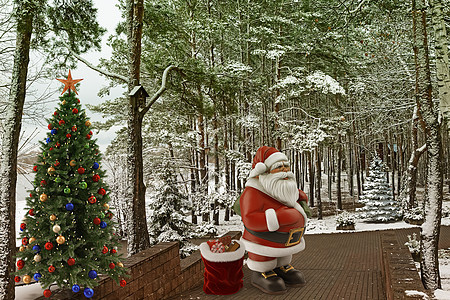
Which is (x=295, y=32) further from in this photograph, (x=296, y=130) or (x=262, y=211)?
(x=262, y=211)

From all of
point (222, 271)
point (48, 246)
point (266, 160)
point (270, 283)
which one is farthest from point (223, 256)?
point (48, 246)

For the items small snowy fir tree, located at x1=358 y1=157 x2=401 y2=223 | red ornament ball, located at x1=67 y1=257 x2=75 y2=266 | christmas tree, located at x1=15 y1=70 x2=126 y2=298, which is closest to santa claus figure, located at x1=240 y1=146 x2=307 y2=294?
christmas tree, located at x1=15 y1=70 x2=126 y2=298

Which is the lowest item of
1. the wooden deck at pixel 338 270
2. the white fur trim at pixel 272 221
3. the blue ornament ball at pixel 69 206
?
the wooden deck at pixel 338 270

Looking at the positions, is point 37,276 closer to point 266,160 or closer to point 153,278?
point 153,278

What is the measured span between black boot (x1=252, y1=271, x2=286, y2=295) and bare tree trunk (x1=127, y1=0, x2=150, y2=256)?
2719 millimetres

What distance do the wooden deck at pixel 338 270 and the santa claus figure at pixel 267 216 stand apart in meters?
0.41

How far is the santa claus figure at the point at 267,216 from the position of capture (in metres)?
5.46

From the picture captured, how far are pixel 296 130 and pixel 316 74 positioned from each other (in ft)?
8.79

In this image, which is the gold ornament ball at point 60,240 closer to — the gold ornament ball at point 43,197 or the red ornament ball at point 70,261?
the red ornament ball at point 70,261

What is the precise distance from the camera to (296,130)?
52.4ft

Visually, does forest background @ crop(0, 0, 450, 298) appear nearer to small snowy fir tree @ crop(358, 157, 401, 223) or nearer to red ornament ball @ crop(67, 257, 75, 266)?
small snowy fir tree @ crop(358, 157, 401, 223)

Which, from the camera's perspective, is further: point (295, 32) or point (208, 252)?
point (295, 32)

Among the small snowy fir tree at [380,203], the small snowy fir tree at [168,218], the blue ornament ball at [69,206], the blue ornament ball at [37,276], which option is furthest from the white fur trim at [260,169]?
the small snowy fir tree at [380,203]

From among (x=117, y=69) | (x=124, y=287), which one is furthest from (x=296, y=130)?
(x=124, y=287)
